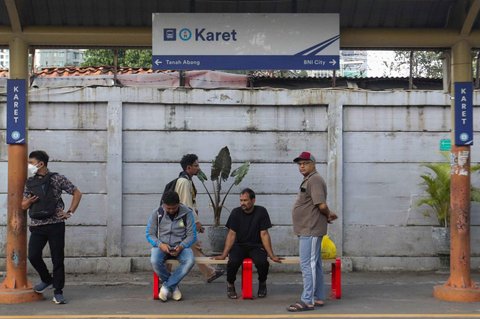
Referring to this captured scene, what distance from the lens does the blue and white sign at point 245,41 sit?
8352 mm

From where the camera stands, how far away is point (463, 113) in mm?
8312

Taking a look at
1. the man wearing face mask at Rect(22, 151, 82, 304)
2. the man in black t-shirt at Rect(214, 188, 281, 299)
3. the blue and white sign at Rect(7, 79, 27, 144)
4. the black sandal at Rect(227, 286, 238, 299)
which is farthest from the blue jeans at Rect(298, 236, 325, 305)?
the blue and white sign at Rect(7, 79, 27, 144)

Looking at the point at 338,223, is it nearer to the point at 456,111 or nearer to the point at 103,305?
the point at 456,111

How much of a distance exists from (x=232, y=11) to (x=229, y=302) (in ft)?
11.6

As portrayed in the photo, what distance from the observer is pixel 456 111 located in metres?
8.33

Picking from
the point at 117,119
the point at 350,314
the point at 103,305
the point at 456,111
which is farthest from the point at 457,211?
the point at 117,119

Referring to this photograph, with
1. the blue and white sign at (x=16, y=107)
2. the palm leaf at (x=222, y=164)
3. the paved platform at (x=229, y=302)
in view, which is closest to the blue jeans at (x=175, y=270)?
the paved platform at (x=229, y=302)

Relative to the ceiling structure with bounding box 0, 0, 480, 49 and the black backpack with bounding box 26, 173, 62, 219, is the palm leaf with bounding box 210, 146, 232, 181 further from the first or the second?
the black backpack with bounding box 26, 173, 62, 219

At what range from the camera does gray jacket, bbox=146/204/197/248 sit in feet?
27.1

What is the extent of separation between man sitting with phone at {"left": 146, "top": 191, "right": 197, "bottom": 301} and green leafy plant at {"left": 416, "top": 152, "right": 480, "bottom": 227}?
3843 millimetres

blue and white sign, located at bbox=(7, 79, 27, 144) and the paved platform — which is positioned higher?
blue and white sign, located at bbox=(7, 79, 27, 144)

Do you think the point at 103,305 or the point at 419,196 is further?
the point at 419,196

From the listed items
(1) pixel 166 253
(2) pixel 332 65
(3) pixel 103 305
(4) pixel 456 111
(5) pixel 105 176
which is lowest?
(3) pixel 103 305

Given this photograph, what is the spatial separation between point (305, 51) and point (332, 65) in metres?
0.36
